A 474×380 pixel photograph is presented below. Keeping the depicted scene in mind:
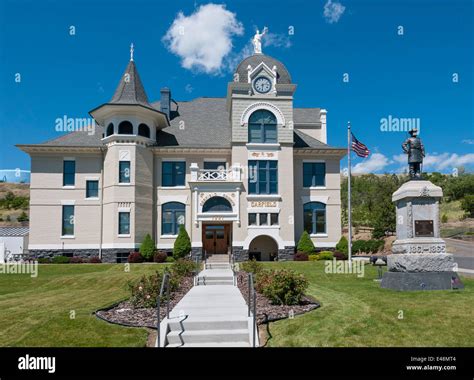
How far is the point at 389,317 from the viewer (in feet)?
31.0

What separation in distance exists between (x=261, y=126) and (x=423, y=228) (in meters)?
17.5

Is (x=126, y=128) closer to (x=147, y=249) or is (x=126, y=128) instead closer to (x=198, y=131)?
(x=198, y=131)

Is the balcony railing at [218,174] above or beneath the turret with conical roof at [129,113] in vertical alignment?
beneath

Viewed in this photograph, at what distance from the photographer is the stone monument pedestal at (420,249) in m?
13.1

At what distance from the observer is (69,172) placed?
30.5 meters

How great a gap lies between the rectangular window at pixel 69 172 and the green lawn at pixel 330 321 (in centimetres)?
1717

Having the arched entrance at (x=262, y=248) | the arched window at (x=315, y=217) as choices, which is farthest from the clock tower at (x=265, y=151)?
the arched window at (x=315, y=217)

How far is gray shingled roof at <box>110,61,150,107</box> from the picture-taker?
1161 inches

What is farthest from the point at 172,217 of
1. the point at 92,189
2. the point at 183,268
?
the point at 183,268

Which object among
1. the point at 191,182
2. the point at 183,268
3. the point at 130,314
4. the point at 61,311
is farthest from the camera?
the point at 191,182

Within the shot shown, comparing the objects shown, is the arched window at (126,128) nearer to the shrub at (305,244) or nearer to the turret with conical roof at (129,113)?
the turret with conical roof at (129,113)
